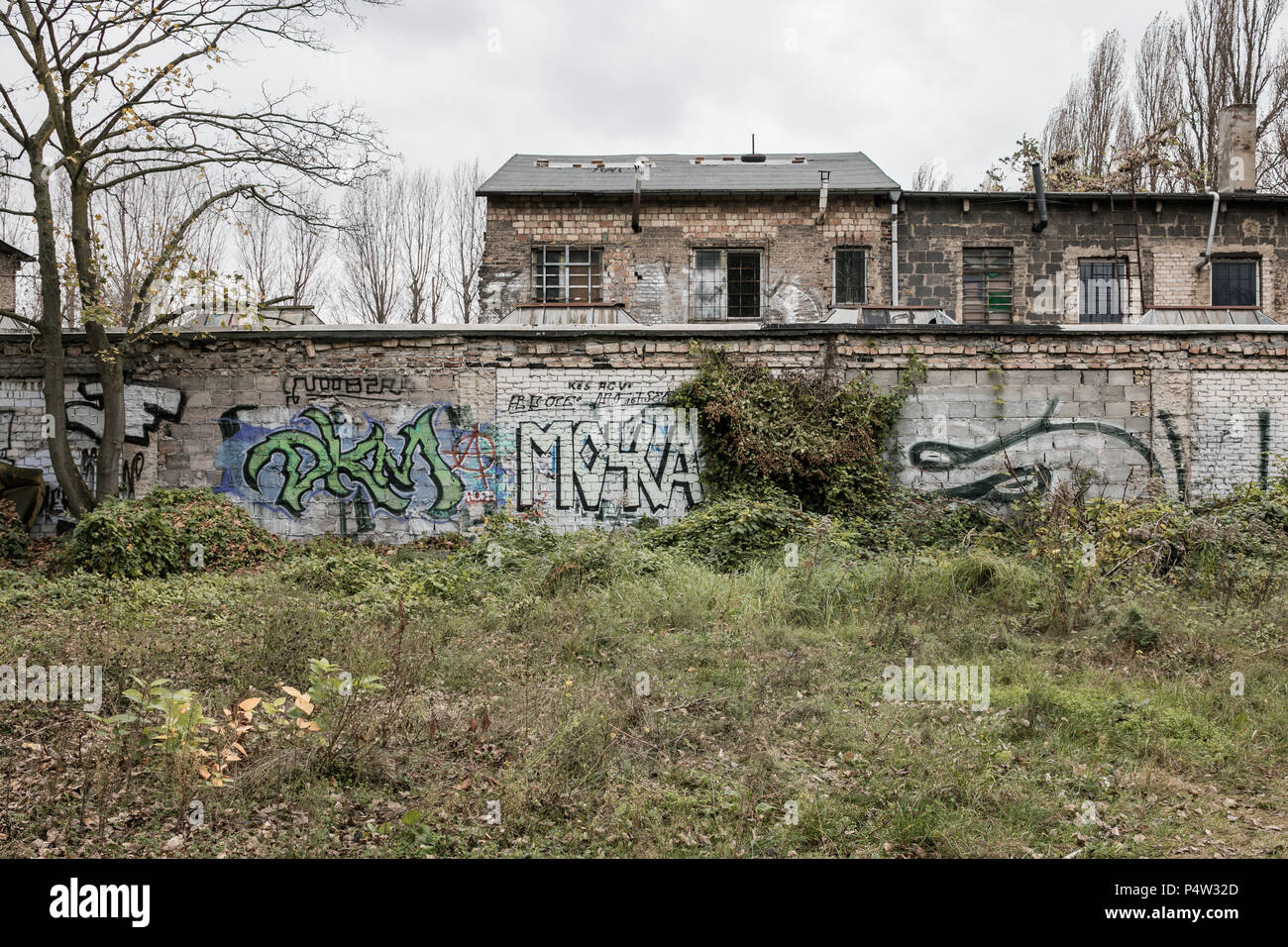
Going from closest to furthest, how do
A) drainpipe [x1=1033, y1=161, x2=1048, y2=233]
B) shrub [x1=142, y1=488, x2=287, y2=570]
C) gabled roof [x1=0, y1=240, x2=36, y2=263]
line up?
shrub [x1=142, y1=488, x2=287, y2=570] → drainpipe [x1=1033, y1=161, x2=1048, y2=233] → gabled roof [x1=0, y1=240, x2=36, y2=263]

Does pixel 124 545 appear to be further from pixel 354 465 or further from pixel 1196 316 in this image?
pixel 1196 316

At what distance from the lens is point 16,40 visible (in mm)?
10625

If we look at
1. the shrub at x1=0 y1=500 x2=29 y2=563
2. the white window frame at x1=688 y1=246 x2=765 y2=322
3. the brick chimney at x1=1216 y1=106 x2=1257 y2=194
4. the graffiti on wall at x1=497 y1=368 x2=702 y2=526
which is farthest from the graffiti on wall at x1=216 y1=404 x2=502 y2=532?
the brick chimney at x1=1216 y1=106 x2=1257 y2=194

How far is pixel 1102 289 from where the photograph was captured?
19250 millimetres

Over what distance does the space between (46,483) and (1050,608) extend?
43.6 ft

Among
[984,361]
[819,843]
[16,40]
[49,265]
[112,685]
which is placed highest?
[16,40]

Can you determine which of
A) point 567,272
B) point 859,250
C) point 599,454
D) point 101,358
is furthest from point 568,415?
point 859,250

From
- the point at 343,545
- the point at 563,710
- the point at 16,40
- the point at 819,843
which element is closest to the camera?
the point at 819,843

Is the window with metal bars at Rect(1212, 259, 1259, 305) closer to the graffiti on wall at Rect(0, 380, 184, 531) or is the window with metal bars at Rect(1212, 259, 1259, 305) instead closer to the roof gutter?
the roof gutter

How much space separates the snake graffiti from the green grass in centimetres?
311

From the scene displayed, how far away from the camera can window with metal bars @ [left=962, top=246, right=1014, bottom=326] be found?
A: 19.1 metres

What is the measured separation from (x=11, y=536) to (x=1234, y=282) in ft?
79.5
